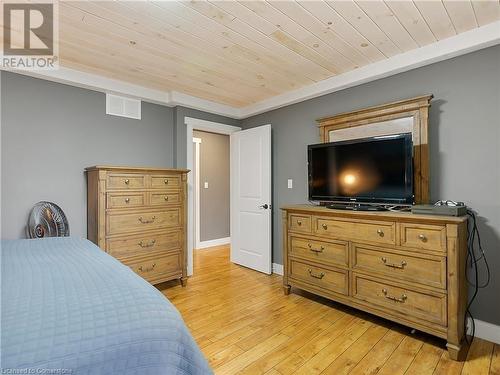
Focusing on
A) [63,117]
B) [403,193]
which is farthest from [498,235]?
[63,117]

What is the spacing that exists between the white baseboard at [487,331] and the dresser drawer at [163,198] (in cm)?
298

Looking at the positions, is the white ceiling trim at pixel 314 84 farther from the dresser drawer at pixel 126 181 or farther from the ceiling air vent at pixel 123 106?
the dresser drawer at pixel 126 181

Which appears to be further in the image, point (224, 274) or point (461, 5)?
point (224, 274)

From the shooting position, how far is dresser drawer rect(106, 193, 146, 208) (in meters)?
2.70

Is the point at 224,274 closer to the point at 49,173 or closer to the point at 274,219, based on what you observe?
the point at 274,219

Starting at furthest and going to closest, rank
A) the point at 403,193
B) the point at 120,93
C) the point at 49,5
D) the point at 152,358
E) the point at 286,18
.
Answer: the point at 120,93 < the point at 403,193 < the point at 286,18 < the point at 49,5 < the point at 152,358

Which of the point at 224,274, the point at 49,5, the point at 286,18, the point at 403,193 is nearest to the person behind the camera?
the point at 49,5

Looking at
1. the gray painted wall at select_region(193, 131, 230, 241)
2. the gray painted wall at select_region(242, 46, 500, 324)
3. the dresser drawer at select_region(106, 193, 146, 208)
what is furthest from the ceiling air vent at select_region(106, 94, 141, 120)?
the gray painted wall at select_region(242, 46, 500, 324)

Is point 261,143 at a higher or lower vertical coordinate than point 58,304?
higher

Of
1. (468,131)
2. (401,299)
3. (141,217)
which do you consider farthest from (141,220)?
(468,131)

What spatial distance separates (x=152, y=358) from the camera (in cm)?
77

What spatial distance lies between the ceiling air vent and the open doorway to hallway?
1711mm

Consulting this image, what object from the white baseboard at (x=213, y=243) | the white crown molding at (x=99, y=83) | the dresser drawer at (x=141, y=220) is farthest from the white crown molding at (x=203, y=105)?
the white baseboard at (x=213, y=243)

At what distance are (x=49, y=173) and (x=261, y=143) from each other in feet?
7.91
